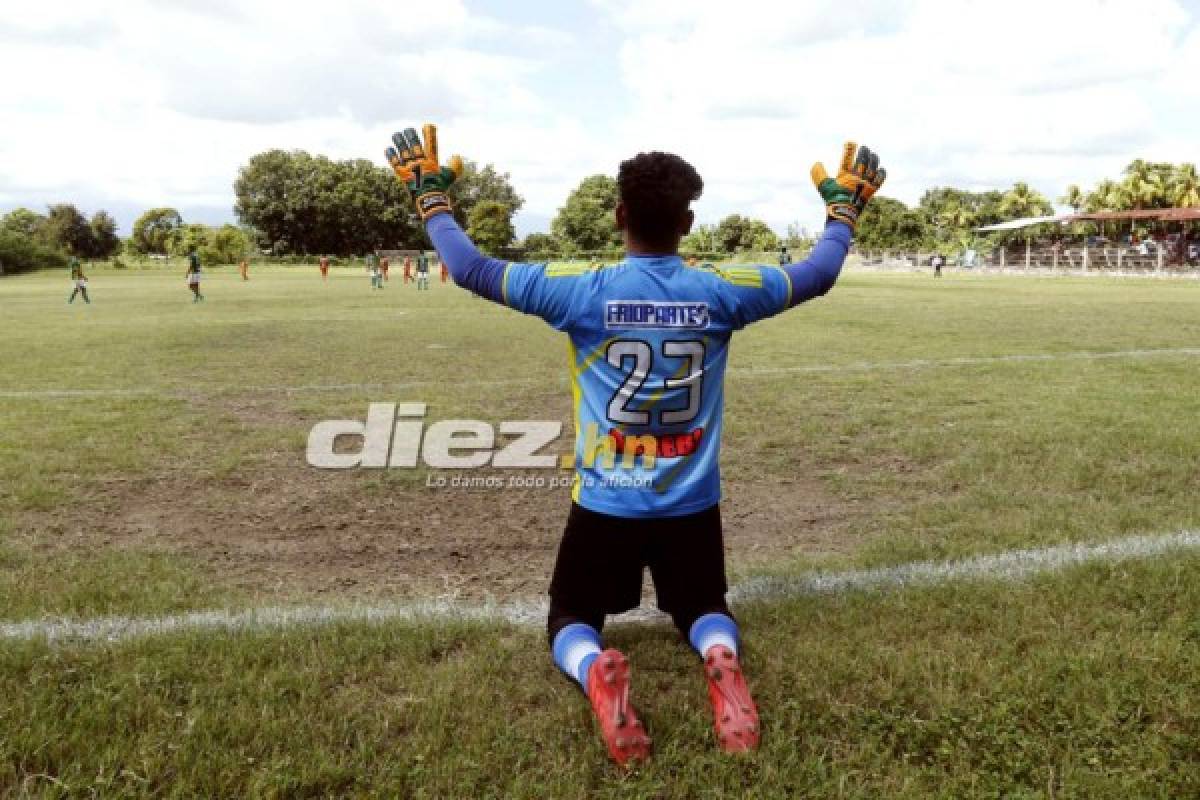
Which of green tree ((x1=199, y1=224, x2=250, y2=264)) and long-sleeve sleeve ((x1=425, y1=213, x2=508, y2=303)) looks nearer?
long-sleeve sleeve ((x1=425, y1=213, x2=508, y2=303))

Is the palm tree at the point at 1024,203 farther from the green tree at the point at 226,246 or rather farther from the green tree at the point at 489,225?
the green tree at the point at 226,246

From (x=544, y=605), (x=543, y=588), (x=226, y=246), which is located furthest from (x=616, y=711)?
(x=226, y=246)

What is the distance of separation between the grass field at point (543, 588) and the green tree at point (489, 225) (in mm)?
82430

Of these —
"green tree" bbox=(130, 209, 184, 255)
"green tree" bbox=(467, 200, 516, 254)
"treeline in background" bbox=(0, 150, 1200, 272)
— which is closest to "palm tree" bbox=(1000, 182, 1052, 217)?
"treeline in background" bbox=(0, 150, 1200, 272)

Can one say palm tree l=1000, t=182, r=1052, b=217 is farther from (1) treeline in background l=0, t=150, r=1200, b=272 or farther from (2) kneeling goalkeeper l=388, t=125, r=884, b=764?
(2) kneeling goalkeeper l=388, t=125, r=884, b=764

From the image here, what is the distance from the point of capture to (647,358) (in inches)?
123

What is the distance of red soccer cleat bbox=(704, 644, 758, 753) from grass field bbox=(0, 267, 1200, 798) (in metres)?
0.07

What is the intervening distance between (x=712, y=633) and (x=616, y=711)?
641 millimetres

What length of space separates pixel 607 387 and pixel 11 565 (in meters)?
3.37

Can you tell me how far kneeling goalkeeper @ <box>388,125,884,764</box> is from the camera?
3090 mm

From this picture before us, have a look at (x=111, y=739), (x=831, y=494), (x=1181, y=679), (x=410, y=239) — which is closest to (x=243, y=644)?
(x=111, y=739)

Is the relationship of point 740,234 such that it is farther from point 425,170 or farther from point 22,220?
point 425,170

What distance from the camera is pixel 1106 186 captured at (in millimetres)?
75062

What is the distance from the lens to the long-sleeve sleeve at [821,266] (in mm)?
3268
